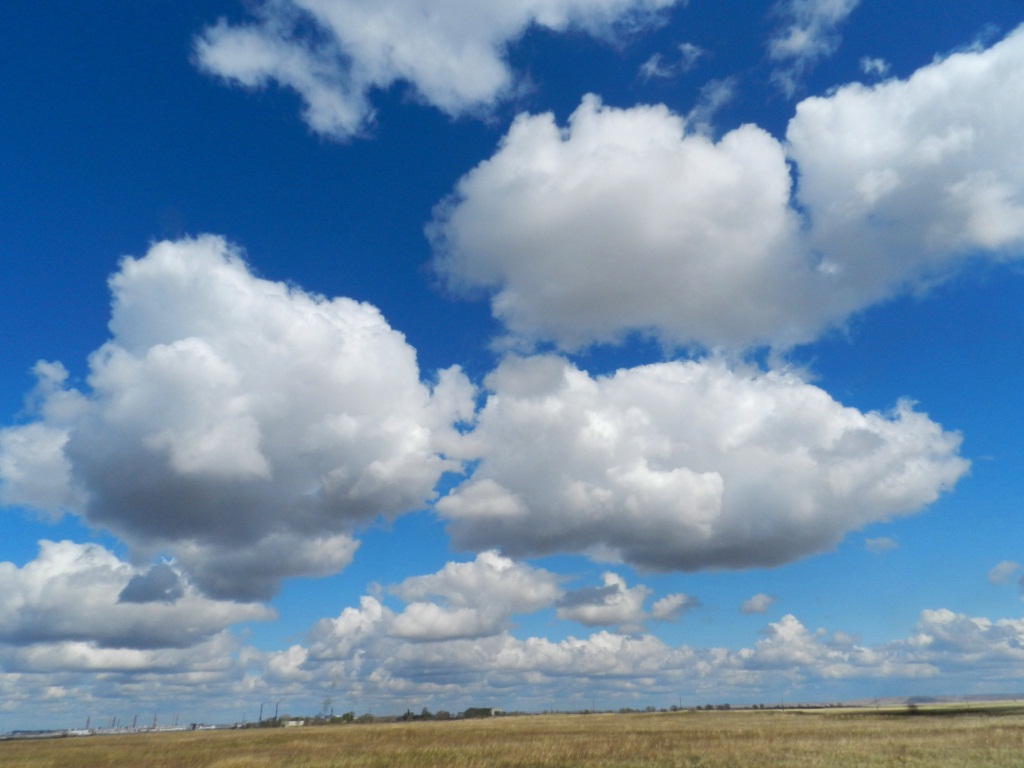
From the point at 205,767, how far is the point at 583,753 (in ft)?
107

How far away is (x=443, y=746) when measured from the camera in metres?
71.7

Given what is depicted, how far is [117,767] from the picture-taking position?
202 feet

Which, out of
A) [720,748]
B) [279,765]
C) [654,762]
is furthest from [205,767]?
[720,748]

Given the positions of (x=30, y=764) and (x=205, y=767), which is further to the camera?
(x=30, y=764)

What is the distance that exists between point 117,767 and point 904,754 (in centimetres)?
6348

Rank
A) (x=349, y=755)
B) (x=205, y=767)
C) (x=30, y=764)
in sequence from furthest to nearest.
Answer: (x=30, y=764)
(x=349, y=755)
(x=205, y=767)

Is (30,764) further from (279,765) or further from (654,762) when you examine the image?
(654,762)

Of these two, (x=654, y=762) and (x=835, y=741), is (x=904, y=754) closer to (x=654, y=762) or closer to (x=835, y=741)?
(x=835, y=741)

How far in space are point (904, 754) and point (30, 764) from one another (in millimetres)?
79332

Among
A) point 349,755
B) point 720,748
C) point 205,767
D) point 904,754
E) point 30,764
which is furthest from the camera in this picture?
point 30,764

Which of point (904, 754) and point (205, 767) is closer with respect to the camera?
point (904, 754)

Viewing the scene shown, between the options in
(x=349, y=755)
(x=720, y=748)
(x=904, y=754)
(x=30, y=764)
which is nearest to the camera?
(x=904, y=754)

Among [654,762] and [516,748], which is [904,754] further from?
[516,748]

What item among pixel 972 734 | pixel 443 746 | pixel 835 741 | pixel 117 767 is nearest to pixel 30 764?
pixel 117 767
